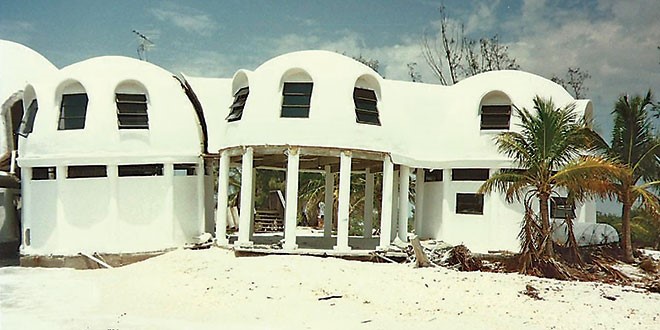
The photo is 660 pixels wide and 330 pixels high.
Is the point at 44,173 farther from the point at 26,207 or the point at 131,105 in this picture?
the point at 131,105

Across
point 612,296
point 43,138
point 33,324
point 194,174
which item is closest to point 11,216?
point 43,138

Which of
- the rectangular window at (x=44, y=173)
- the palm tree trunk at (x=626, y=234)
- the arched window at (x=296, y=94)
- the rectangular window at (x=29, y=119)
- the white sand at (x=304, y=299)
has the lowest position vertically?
the white sand at (x=304, y=299)

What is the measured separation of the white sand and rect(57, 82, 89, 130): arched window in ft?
20.2

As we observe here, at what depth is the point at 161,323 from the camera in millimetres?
14609

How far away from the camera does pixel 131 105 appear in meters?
25.0

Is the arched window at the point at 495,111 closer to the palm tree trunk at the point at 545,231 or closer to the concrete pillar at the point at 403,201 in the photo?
the concrete pillar at the point at 403,201

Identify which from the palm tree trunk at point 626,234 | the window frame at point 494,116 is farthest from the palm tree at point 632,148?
the window frame at point 494,116

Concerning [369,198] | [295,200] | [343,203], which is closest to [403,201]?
[343,203]

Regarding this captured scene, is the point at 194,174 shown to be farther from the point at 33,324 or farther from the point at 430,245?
the point at 33,324

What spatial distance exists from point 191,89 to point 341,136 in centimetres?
779

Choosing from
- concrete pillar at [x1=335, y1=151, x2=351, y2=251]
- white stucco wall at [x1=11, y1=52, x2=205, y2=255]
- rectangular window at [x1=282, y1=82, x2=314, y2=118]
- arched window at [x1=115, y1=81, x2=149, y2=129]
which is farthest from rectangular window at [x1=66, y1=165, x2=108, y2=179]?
concrete pillar at [x1=335, y1=151, x2=351, y2=251]

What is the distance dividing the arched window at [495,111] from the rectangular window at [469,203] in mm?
2883

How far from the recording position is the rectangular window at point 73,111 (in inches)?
970

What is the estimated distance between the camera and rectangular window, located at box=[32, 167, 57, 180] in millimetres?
25062
